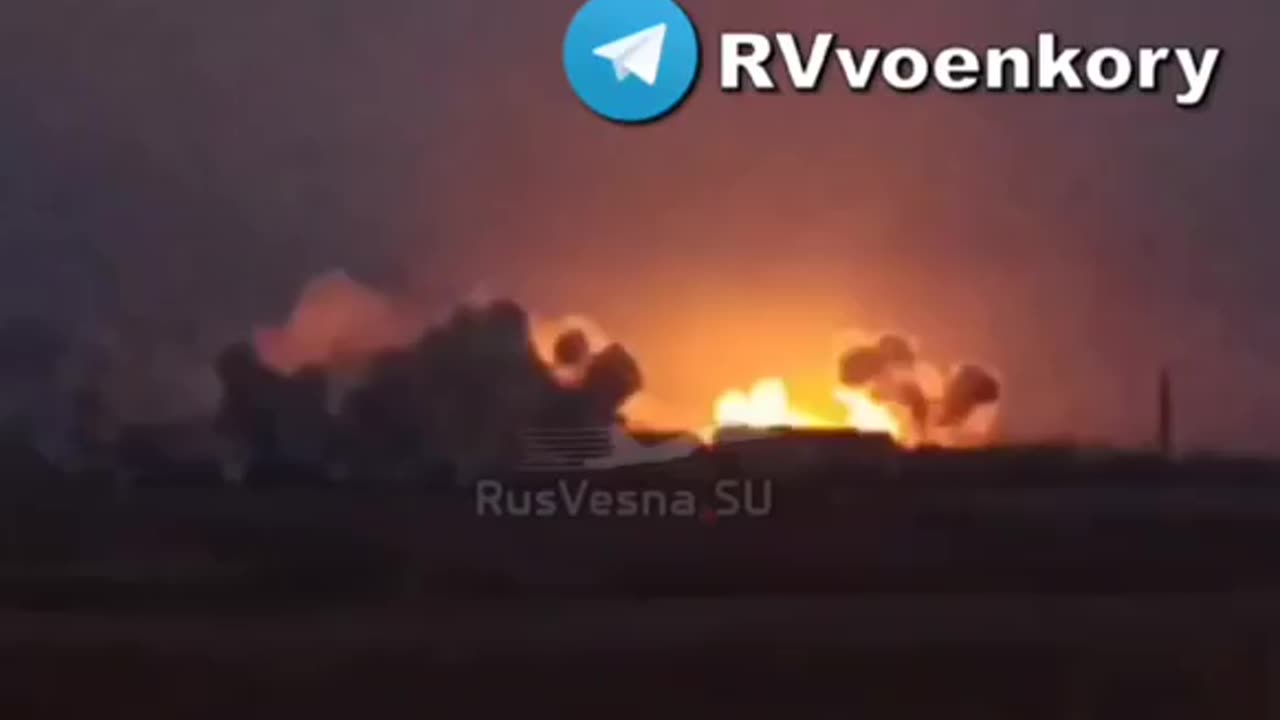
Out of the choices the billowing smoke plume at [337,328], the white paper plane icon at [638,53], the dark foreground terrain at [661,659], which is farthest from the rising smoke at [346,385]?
the white paper plane icon at [638,53]

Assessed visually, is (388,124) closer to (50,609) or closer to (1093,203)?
(50,609)

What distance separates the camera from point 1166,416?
221cm

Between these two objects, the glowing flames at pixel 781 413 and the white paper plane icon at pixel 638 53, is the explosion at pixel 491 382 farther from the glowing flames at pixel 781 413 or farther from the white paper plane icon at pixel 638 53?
the white paper plane icon at pixel 638 53

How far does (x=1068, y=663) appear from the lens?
2256mm

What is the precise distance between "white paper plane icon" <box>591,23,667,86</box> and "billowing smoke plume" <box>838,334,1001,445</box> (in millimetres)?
555

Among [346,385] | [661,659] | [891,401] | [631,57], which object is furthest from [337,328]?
[891,401]

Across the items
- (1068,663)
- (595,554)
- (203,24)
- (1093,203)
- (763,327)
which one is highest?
(203,24)

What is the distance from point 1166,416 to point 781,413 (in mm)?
623

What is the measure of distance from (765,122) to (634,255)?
0.30m

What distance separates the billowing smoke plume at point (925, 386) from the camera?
2205mm

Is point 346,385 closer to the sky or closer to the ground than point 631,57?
closer to the ground

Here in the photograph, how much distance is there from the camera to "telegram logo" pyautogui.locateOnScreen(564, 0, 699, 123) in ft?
7.16

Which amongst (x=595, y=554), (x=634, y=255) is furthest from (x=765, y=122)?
(x=595, y=554)

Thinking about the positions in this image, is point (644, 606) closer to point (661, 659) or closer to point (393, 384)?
point (661, 659)
